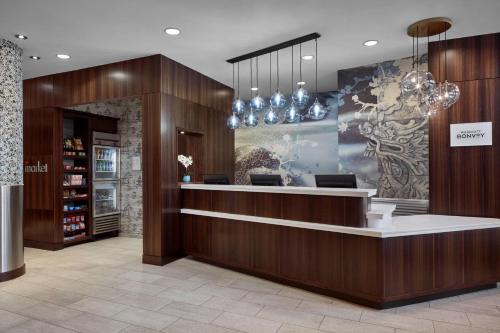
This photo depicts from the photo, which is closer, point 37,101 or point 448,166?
point 448,166

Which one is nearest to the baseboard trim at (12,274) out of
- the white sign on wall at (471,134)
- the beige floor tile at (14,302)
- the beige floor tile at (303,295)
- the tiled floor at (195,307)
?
the tiled floor at (195,307)

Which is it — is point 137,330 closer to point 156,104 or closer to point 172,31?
point 156,104

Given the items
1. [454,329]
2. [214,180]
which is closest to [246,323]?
[454,329]

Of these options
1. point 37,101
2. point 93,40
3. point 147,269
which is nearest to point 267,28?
point 93,40

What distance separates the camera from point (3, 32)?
4410mm

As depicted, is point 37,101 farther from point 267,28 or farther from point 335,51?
point 335,51

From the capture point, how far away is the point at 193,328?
3084 millimetres

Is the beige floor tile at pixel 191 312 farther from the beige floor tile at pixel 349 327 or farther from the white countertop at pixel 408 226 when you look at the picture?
the white countertop at pixel 408 226

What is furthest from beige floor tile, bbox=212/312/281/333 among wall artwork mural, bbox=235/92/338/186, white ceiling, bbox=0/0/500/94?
wall artwork mural, bbox=235/92/338/186

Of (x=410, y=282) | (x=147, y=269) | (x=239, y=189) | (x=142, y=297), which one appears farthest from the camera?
(x=147, y=269)

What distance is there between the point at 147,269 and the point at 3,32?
3.80 m

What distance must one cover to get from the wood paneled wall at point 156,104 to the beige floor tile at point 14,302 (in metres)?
1.74

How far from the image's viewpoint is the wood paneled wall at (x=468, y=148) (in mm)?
4535

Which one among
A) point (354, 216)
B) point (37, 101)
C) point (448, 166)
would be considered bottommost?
point (354, 216)
